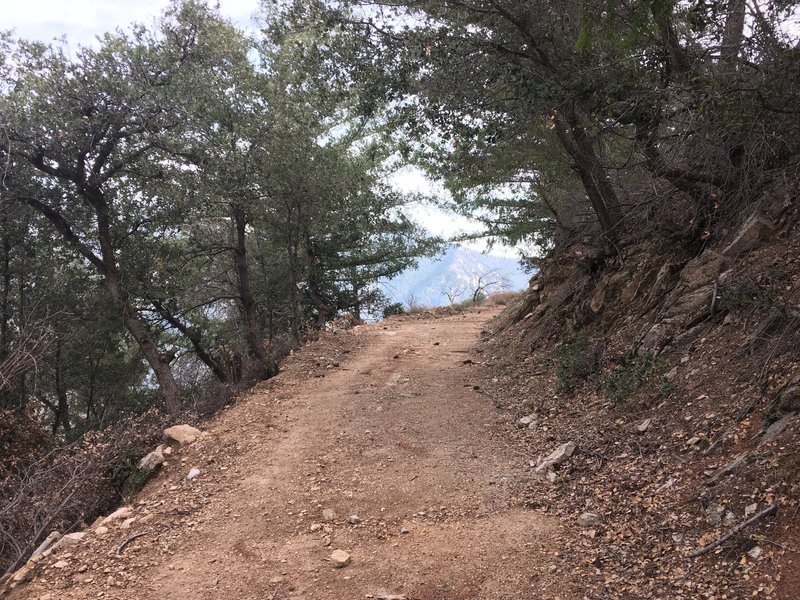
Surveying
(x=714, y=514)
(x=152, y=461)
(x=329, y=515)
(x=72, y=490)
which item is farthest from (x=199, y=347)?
(x=714, y=514)

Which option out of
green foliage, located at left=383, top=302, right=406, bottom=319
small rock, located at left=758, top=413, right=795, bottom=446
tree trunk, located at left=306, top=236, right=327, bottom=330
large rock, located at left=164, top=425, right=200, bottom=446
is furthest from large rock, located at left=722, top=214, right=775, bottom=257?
green foliage, located at left=383, top=302, right=406, bottom=319

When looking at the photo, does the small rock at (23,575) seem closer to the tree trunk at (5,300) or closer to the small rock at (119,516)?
the small rock at (119,516)

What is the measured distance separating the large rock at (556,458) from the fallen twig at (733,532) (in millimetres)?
1674

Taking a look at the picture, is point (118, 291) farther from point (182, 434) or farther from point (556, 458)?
point (556, 458)

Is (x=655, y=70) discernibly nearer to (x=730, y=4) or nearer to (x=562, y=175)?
(x=730, y=4)

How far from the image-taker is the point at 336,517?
13.9 ft

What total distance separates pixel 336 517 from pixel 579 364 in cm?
328

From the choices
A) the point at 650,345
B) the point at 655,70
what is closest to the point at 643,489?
the point at 650,345

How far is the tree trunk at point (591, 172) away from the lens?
6.87 m

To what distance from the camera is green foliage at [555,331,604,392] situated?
19.9ft

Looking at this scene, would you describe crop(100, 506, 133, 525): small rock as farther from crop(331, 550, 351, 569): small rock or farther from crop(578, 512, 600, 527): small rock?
crop(578, 512, 600, 527): small rock

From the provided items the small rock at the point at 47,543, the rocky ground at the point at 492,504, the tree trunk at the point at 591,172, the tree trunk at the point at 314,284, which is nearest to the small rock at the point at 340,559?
the rocky ground at the point at 492,504

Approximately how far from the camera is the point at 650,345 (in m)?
5.51

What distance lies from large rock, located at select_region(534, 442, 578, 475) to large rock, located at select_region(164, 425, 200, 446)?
3.86 metres
